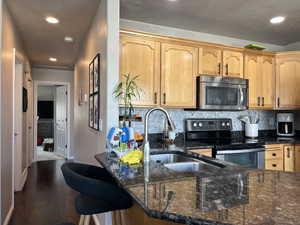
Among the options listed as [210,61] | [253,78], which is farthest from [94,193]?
[253,78]

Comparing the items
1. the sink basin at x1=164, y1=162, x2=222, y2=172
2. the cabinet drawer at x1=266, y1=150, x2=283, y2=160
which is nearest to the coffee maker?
the cabinet drawer at x1=266, y1=150, x2=283, y2=160

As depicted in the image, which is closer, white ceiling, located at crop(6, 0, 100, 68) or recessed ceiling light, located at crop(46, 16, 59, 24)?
white ceiling, located at crop(6, 0, 100, 68)

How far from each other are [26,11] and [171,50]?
1907mm

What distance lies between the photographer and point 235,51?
126 inches

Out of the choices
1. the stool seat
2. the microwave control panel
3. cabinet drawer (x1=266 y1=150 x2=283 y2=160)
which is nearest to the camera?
the stool seat

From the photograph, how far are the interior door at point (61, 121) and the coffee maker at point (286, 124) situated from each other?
522cm

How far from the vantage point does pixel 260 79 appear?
3.40 meters

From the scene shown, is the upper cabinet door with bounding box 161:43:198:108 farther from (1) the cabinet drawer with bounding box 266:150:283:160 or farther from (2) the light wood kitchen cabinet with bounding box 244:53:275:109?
(1) the cabinet drawer with bounding box 266:150:283:160

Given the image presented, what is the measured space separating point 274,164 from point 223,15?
2.19m

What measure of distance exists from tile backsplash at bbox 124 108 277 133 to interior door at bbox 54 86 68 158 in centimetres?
376

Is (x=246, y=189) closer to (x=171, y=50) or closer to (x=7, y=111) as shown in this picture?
(x=171, y=50)

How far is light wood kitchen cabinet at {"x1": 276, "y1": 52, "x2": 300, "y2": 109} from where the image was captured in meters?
3.47

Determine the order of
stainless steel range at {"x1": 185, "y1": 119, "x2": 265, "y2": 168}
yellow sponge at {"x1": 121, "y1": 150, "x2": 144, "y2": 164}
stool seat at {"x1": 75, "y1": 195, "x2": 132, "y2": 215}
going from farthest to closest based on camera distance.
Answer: stainless steel range at {"x1": 185, "y1": 119, "x2": 265, "y2": 168} < yellow sponge at {"x1": 121, "y1": 150, "x2": 144, "y2": 164} < stool seat at {"x1": 75, "y1": 195, "x2": 132, "y2": 215}

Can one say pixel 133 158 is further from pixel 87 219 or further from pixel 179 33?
pixel 179 33
